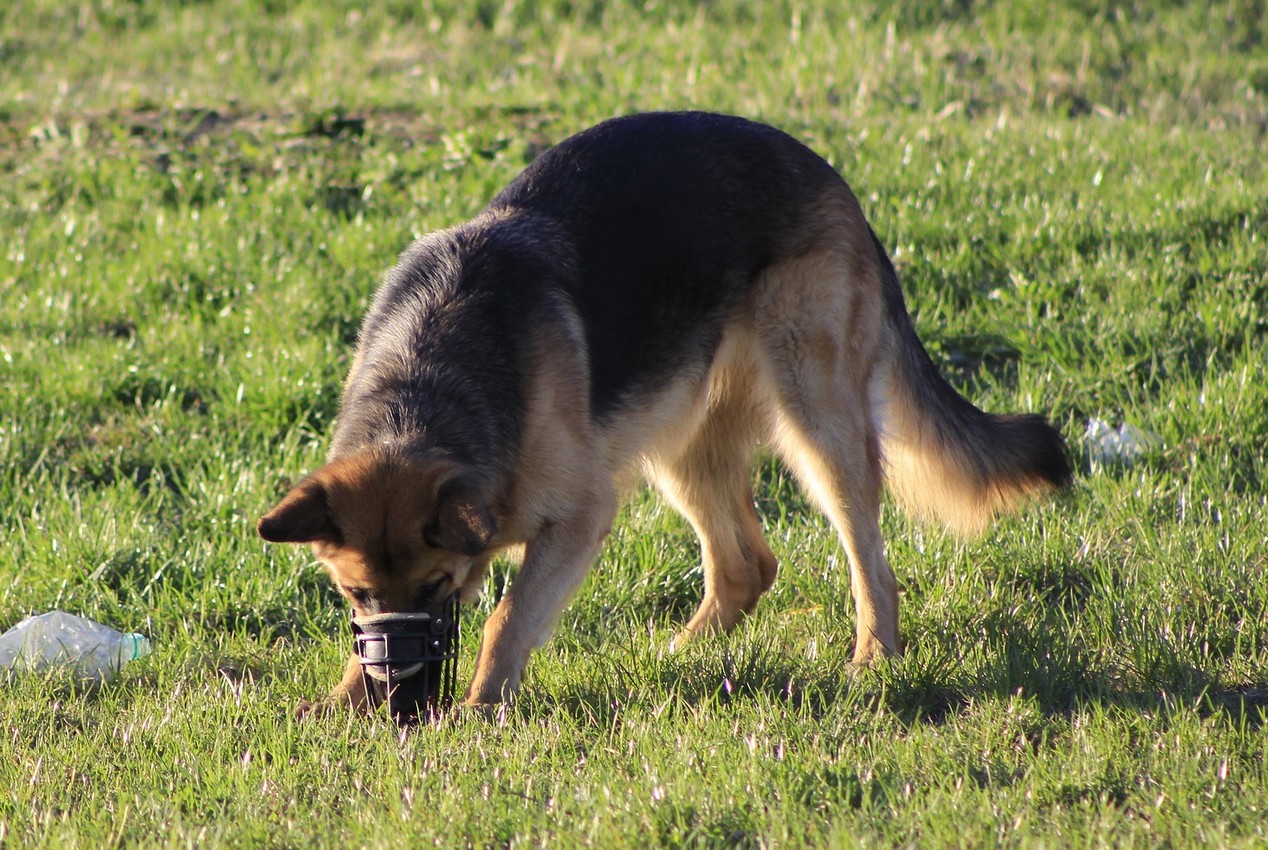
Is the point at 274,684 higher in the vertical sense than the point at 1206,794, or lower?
lower

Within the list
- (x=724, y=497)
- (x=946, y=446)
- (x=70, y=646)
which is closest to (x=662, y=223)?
(x=724, y=497)

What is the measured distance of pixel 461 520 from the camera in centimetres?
363

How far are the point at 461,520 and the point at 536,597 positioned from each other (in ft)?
2.19

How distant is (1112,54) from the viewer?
423 inches

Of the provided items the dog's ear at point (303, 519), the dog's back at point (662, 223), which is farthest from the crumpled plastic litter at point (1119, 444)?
the dog's ear at point (303, 519)

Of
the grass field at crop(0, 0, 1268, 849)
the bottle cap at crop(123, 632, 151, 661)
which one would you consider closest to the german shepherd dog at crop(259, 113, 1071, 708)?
the grass field at crop(0, 0, 1268, 849)

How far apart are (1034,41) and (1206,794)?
8.76m

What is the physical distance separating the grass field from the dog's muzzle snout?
119mm

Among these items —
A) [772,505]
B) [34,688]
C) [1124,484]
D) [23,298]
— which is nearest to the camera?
[34,688]

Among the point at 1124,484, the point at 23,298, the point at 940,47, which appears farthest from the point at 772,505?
the point at 940,47

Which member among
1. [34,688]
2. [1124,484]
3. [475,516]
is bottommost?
[34,688]

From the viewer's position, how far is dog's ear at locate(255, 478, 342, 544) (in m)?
3.68

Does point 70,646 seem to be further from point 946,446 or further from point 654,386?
point 946,446

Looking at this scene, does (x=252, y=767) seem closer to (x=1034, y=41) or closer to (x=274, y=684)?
(x=274, y=684)
